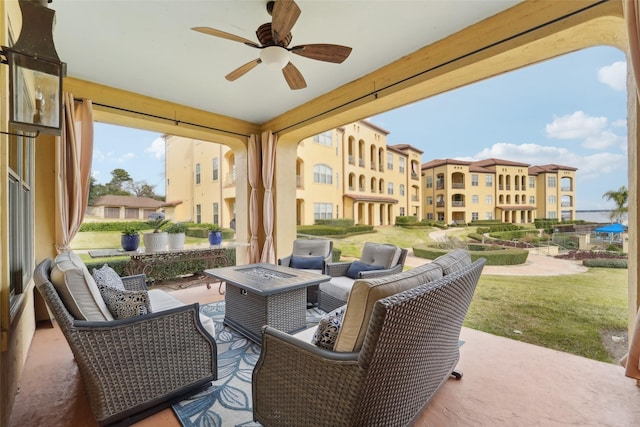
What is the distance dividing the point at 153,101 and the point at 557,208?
17.5 ft

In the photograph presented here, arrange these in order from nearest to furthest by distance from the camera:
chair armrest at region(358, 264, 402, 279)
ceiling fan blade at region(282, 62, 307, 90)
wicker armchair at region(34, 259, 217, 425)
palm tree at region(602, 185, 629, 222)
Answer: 1. wicker armchair at region(34, 259, 217, 425)
2. palm tree at region(602, 185, 629, 222)
3. ceiling fan blade at region(282, 62, 307, 90)
4. chair armrest at region(358, 264, 402, 279)

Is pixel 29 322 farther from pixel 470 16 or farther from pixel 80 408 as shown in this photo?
pixel 470 16

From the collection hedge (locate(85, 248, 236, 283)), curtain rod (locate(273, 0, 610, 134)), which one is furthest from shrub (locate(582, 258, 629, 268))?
hedge (locate(85, 248, 236, 283))

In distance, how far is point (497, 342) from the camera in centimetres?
269

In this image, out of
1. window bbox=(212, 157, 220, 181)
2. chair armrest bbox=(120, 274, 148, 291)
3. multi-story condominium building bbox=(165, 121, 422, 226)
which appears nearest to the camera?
chair armrest bbox=(120, 274, 148, 291)

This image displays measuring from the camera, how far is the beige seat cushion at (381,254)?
3.36 metres

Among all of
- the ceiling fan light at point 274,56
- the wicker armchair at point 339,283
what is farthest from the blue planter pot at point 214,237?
the ceiling fan light at point 274,56

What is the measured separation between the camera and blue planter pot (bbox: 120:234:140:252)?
3709mm

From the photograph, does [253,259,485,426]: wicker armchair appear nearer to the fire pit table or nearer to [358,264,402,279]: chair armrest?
the fire pit table

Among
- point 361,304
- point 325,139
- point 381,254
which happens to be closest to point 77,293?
point 361,304

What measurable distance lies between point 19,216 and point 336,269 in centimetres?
301

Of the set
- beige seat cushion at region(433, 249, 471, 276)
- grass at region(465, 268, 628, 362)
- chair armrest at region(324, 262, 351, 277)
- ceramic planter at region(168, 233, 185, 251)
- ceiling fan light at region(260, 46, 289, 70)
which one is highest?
ceiling fan light at region(260, 46, 289, 70)

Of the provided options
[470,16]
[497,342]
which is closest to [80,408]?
[497,342]

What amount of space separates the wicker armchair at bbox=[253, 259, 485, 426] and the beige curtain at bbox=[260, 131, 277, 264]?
337 cm
